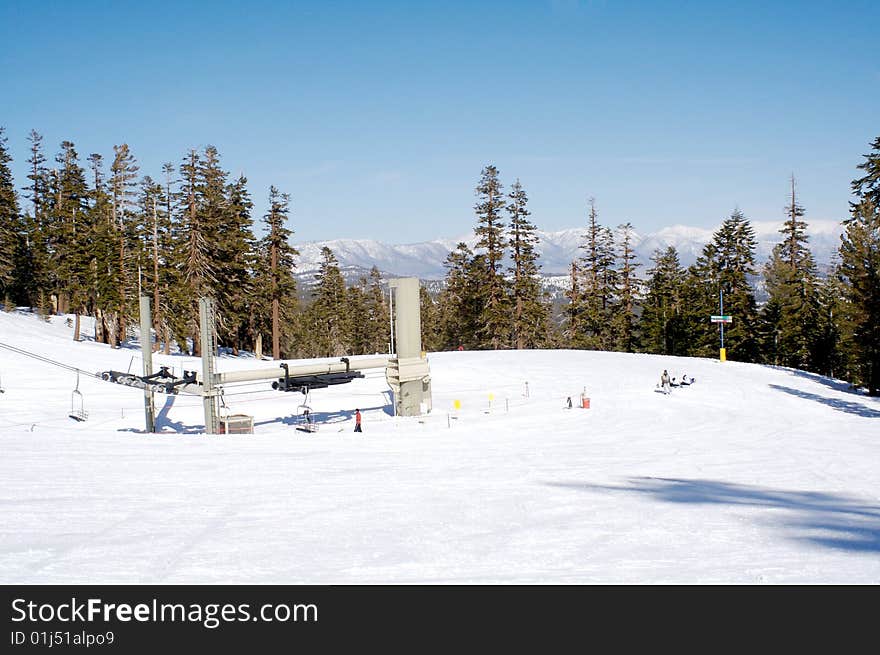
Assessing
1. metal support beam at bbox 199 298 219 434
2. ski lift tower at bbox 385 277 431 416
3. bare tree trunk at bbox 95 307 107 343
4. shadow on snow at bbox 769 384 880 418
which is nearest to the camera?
metal support beam at bbox 199 298 219 434

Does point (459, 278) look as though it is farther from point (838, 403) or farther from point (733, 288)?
point (838, 403)

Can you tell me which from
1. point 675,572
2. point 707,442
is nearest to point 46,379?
point 707,442

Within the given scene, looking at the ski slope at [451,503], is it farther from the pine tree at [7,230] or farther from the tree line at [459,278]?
the pine tree at [7,230]

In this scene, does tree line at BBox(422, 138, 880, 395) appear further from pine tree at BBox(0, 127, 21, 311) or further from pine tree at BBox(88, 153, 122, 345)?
pine tree at BBox(0, 127, 21, 311)

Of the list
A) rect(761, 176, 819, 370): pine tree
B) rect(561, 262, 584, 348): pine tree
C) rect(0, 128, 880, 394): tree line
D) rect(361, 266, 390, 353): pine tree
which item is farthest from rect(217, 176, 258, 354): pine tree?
rect(761, 176, 819, 370): pine tree

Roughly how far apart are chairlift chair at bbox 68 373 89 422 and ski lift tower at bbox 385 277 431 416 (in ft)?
38.1

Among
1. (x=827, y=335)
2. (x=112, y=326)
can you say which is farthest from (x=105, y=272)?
(x=827, y=335)

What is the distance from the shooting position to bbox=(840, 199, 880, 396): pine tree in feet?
100.0

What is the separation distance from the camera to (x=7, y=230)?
2254 inches

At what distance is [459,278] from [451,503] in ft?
181
